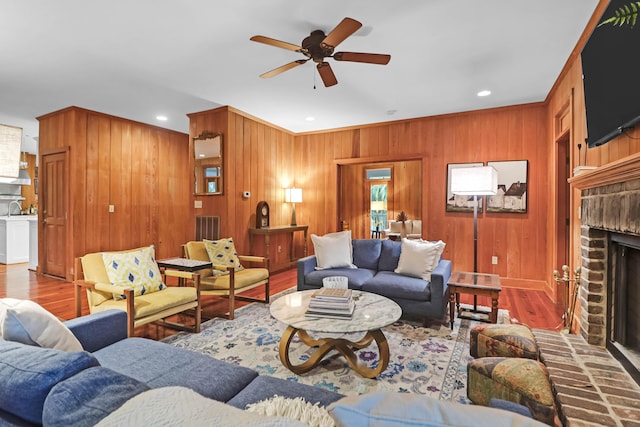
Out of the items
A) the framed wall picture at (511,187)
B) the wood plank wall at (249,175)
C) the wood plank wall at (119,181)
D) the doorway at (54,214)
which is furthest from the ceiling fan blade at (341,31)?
the doorway at (54,214)

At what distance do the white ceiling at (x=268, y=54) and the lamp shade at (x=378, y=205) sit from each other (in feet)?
10.9

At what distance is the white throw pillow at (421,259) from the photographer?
11.1 feet

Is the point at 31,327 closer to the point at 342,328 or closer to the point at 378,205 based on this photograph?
the point at 342,328

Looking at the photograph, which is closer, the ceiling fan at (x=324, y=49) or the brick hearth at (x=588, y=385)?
the brick hearth at (x=588, y=385)

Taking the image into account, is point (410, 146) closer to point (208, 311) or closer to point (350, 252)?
point (350, 252)

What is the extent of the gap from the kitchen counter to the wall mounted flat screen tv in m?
8.50

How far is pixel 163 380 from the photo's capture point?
4.66ft

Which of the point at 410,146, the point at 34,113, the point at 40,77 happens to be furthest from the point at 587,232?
the point at 34,113

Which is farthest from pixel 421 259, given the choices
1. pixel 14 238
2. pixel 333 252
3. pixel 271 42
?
pixel 14 238

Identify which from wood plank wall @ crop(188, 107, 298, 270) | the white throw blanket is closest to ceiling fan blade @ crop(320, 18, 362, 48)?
the white throw blanket

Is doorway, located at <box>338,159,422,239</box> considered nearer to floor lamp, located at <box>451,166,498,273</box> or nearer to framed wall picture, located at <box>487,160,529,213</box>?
framed wall picture, located at <box>487,160,529,213</box>

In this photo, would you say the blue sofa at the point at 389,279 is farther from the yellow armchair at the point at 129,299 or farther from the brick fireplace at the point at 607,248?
the yellow armchair at the point at 129,299

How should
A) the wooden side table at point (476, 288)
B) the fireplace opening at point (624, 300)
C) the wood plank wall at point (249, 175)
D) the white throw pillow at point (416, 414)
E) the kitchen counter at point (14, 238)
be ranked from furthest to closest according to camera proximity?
the kitchen counter at point (14, 238) → the wood plank wall at point (249, 175) → the wooden side table at point (476, 288) → the fireplace opening at point (624, 300) → the white throw pillow at point (416, 414)

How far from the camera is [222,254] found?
3764 millimetres
